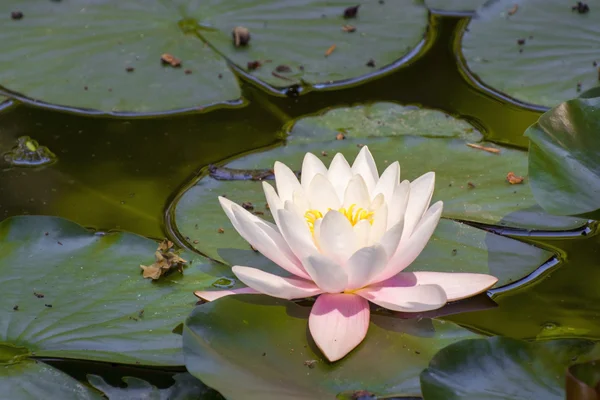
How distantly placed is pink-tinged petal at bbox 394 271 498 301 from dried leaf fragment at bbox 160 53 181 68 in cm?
181

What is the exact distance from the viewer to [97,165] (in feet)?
9.75

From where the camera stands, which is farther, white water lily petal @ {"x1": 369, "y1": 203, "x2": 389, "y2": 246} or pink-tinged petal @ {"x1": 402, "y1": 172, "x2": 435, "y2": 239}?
pink-tinged petal @ {"x1": 402, "y1": 172, "x2": 435, "y2": 239}

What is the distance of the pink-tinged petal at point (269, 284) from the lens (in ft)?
6.17

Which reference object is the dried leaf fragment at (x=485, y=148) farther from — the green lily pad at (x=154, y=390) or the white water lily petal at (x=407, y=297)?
the green lily pad at (x=154, y=390)

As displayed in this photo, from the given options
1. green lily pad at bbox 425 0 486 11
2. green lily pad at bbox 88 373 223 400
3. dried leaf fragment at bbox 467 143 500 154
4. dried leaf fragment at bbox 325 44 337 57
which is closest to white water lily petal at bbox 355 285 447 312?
green lily pad at bbox 88 373 223 400

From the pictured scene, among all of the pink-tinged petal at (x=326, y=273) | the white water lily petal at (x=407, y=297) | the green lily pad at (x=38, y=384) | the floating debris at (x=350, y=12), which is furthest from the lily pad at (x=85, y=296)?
the floating debris at (x=350, y=12)

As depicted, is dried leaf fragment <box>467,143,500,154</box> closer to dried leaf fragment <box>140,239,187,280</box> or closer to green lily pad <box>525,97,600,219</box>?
green lily pad <box>525,97,600,219</box>

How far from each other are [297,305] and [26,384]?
2.43 ft

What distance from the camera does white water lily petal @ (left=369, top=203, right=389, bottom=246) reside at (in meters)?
1.95

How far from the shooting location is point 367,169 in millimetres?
2184

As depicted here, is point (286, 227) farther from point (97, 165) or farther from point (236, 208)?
point (97, 165)

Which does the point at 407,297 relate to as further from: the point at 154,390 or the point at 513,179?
the point at 513,179

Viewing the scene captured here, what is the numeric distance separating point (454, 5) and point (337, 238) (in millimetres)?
2507

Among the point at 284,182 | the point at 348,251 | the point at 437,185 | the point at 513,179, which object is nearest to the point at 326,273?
the point at 348,251
